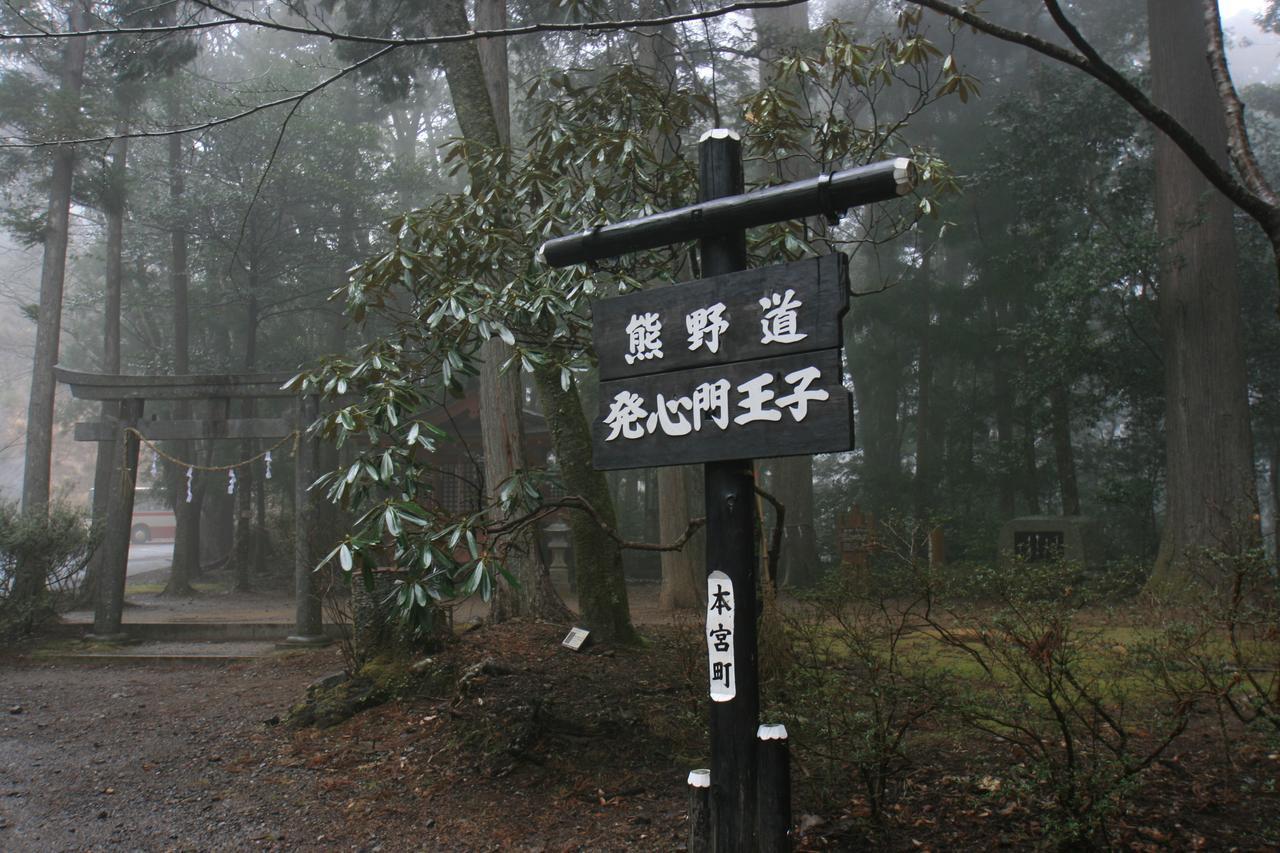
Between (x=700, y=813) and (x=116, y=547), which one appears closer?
(x=700, y=813)

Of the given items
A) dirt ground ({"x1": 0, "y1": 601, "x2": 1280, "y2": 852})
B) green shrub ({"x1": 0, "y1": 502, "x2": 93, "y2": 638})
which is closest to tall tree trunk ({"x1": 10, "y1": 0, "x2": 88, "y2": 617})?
green shrub ({"x1": 0, "y1": 502, "x2": 93, "y2": 638})

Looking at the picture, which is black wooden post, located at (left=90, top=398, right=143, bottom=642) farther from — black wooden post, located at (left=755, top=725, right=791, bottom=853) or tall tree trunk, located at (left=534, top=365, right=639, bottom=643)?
black wooden post, located at (left=755, top=725, right=791, bottom=853)

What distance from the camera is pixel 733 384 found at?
3002 millimetres

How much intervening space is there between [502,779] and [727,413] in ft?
9.36

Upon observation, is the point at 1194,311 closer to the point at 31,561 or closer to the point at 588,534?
the point at 588,534

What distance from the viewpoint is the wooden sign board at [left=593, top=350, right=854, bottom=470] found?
2.77m

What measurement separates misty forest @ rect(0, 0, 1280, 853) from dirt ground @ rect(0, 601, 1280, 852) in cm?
3

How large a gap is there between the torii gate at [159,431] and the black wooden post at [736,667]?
25.2ft

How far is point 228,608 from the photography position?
1516 cm

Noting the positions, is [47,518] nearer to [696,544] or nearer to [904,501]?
[696,544]

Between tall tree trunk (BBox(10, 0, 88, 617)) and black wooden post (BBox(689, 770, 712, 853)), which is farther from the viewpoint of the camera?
tall tree trunk (BBox(10, 0, 88, 617))

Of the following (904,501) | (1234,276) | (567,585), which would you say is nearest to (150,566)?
Answer: (567,585)

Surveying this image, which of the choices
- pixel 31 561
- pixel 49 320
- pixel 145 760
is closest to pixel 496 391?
pixel 145 760

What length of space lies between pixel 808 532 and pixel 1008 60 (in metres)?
13.5
